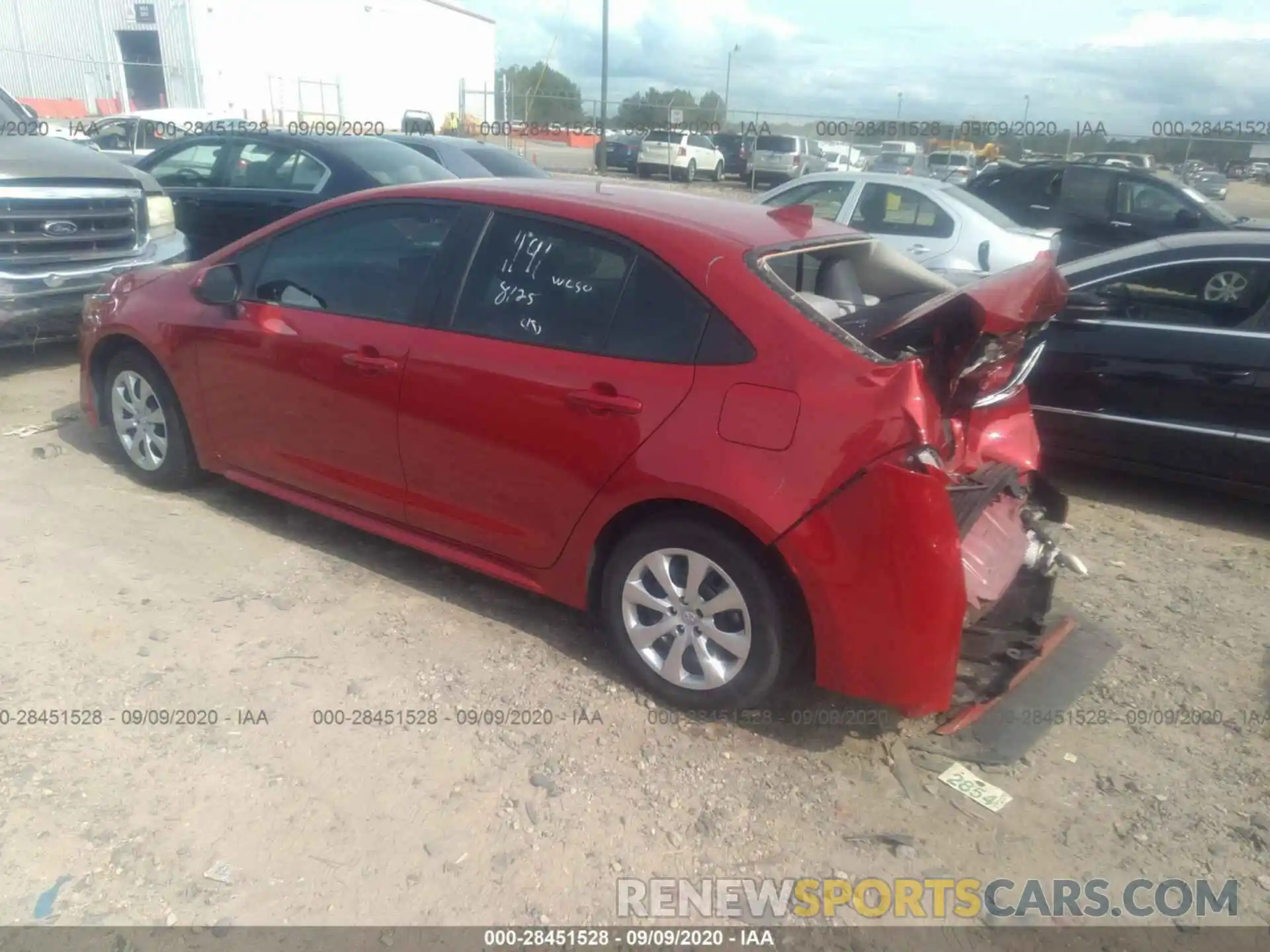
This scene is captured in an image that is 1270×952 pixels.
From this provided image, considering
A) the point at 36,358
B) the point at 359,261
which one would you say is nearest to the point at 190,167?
the point at 36,358

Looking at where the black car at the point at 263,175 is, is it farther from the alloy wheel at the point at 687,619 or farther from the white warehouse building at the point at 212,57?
the white warehouse building at the point at 212,57

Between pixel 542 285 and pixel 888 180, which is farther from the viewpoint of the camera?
pixel 888 180

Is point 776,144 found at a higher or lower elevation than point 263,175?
lower

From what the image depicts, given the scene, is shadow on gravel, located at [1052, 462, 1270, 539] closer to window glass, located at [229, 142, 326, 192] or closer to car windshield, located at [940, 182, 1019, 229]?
car windshield, located at [940, 182, 1019, 229]

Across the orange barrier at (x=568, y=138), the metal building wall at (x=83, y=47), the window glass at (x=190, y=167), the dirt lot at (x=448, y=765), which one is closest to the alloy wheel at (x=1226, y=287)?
the dirt lot at (x=448, y=765)

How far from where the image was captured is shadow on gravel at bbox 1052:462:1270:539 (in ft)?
17.5

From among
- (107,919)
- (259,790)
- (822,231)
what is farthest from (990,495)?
(107,919)

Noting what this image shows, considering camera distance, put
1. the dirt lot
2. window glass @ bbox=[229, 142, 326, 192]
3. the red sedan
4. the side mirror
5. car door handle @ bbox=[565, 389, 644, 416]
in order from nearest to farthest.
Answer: the dirt lot
the red sedan
car door handle @ bbox=[565, 389, 644, 416]
the side mirror
window glass @ bbox=[229, 142, 326, 192]

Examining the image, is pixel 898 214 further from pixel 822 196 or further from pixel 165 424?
pixel 165 424

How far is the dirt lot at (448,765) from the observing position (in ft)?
8.79

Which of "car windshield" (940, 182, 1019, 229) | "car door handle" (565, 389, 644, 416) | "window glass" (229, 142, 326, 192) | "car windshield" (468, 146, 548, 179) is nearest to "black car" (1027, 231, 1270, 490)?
"car door handle" (565, 389, 644, 416)

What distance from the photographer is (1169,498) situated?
5.64 metres

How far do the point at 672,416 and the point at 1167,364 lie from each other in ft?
10.9

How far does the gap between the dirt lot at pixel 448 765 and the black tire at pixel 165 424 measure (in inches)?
18.2
